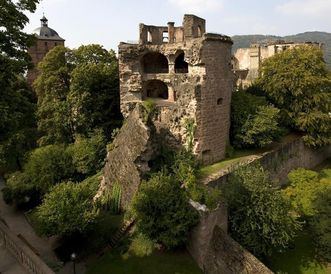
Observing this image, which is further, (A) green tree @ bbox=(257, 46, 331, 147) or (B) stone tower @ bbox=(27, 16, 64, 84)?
(B) stone tower @ bbox=(27, 16, 64, 84)

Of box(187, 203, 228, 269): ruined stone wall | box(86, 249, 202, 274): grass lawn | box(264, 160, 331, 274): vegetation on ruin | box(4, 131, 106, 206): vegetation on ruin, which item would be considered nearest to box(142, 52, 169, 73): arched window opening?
box(4, 131, 106, 206): vegetation on ruin

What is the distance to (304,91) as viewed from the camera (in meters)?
26.4

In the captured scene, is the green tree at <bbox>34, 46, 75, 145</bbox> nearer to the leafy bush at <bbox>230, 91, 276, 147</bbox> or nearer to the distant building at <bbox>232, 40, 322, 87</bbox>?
the leafy bush at <bbox>230, 91, 276, 147</bbox>

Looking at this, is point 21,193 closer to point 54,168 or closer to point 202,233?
point 54,168

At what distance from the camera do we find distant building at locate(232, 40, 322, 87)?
1641 inches

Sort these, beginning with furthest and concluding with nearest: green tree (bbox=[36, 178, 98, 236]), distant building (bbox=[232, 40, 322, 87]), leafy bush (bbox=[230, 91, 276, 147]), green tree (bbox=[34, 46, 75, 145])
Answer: distant building (bbox=[232, 40, 322, 87]) < green tree (bbox=[34, 46, 75, 145]) < leafy bush (bbox=[230, 91, 276, 147]) < green tree (bbox=[36, 178, 98, 236])

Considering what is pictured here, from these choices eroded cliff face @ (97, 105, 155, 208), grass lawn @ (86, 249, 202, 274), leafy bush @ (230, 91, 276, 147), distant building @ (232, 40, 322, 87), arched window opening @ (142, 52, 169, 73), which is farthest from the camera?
distant building @ (232, 40, 322, 87)

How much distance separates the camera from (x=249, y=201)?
16891 mm

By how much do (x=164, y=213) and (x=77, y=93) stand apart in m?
13.9

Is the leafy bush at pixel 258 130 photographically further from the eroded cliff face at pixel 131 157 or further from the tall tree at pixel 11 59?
the tall tree at pixel 11 59

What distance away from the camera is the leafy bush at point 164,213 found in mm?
15305

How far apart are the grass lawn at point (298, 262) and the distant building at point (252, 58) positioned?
24503 millimetres

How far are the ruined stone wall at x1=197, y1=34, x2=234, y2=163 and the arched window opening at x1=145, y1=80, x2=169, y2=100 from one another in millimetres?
6330

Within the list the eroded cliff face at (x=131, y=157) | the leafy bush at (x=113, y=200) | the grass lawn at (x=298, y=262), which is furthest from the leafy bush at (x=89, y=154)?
the grass lawn at (x=298, y=262)
